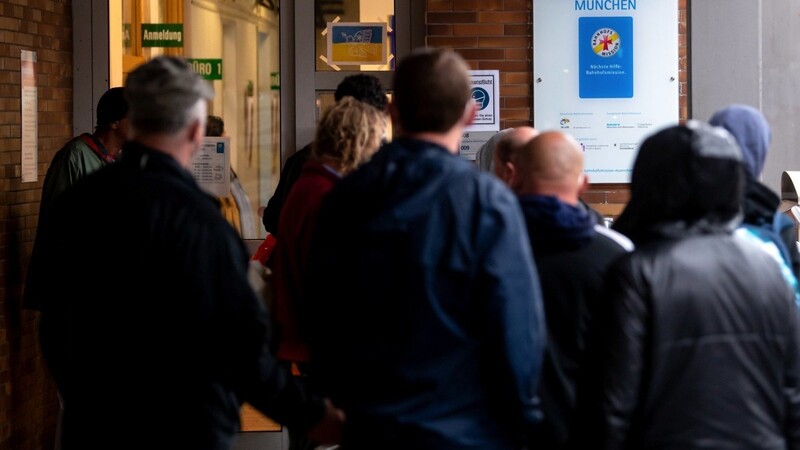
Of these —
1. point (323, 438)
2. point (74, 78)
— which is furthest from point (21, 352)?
point (323, 438)

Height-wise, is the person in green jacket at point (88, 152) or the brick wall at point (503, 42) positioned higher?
the brick wall at point (503, 42)

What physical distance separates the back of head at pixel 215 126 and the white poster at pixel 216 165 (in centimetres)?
3

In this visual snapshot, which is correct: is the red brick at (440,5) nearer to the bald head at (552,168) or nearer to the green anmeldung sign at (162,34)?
the green anmeldung sign at (162,34)

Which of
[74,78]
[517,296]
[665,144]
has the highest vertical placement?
[74,78]

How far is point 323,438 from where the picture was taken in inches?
149

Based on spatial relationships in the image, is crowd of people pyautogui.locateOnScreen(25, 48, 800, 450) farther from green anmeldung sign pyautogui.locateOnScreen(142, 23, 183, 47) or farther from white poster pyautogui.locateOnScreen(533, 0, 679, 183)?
green anmeldung sign pyautogui.locateOnScreen(142, 23, 183, 47)

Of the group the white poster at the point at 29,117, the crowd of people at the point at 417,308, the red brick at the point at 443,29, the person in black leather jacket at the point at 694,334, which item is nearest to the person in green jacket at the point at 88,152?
the white poster at the point at 29,117

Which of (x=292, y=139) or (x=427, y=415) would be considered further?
(x=292, y=139)

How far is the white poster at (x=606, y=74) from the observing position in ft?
25.3

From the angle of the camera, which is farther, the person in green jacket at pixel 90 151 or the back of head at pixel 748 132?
the person in green jacket at pixel 90 151

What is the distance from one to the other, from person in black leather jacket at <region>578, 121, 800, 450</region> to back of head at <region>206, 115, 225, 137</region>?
501 centimetres

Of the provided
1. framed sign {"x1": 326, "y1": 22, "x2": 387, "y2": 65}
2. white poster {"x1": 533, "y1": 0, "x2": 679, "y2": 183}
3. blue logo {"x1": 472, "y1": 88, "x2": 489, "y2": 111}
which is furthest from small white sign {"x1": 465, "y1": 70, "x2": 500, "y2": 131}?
framed sign {"x1": 326, "y1": 22, "x2": 387, "y2": 65}

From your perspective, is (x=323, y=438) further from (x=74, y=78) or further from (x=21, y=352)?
(x=74, y=78)

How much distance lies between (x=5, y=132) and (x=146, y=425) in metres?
4.17
